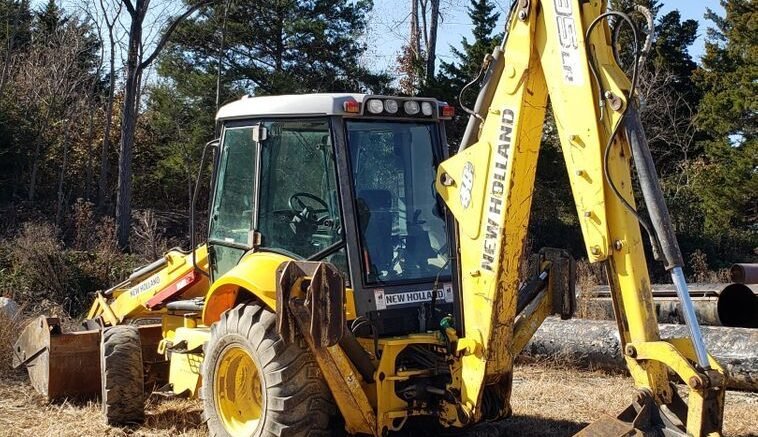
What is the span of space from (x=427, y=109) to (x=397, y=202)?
68 cm

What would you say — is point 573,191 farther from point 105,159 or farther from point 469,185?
point 105,159

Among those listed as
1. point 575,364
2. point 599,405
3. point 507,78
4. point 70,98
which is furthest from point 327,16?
point 507,78

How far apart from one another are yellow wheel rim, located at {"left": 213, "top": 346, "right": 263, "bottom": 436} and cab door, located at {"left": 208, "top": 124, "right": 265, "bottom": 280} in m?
0.79

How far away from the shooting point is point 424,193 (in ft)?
18.9

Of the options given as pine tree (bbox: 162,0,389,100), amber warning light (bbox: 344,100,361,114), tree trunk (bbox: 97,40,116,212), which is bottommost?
amber warning light (bbox: 344,100,361,114)

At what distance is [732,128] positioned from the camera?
2459cm

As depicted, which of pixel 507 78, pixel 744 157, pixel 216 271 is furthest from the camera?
pixel 744 157

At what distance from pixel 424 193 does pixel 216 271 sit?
5.78ft

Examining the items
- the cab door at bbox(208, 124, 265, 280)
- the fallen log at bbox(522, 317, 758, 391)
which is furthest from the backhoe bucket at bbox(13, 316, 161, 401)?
the fallen log at bbox(522, 317, 758, 391)

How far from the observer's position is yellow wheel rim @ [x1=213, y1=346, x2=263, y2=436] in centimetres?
559

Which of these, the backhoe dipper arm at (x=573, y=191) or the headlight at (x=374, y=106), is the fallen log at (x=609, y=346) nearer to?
the backhoe dipper arm at (x=573, y=191)

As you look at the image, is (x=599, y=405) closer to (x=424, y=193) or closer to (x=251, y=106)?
(x=424, y=193)

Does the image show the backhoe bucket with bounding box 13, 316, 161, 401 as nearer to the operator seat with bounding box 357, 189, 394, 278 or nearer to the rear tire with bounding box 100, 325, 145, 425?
the rear tire with bounding box 100, 325, 145, 425

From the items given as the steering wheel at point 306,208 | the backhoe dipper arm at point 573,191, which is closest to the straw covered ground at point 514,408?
the backhoe dipper arm at point 573,191
